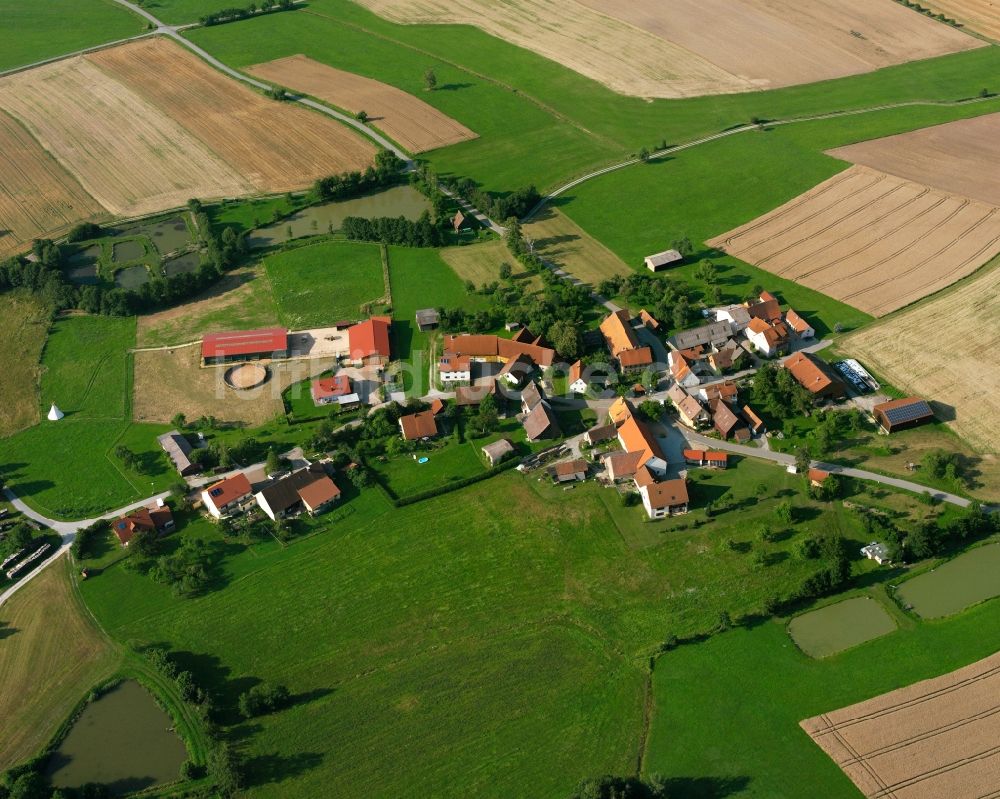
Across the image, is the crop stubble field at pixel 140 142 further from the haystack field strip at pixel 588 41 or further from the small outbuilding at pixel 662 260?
the small outbuilding at pixel 662 260

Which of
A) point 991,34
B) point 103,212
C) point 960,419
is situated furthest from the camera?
point 991,34

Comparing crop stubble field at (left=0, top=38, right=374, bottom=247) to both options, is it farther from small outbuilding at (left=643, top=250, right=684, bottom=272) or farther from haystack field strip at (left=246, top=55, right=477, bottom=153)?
small outbuilding at (left=643, top=250, right=684, bottom=272)

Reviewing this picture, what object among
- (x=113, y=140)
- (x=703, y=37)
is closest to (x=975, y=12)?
(x=703, y=37)

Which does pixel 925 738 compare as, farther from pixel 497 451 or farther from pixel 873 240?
pixel 873 240

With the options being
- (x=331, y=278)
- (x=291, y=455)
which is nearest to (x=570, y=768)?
(x=291, y=455)

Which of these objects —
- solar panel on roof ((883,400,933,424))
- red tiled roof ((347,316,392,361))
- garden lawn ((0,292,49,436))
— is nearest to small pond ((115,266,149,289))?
garden lawn ((0,292,49,436))

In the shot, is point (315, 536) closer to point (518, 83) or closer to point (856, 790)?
point (856, 790)

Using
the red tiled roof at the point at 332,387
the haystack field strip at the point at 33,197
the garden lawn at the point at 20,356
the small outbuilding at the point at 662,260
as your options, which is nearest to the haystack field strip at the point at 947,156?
the small outbuilding at the point at 662,260

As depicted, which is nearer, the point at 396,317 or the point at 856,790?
the point at 856,790
